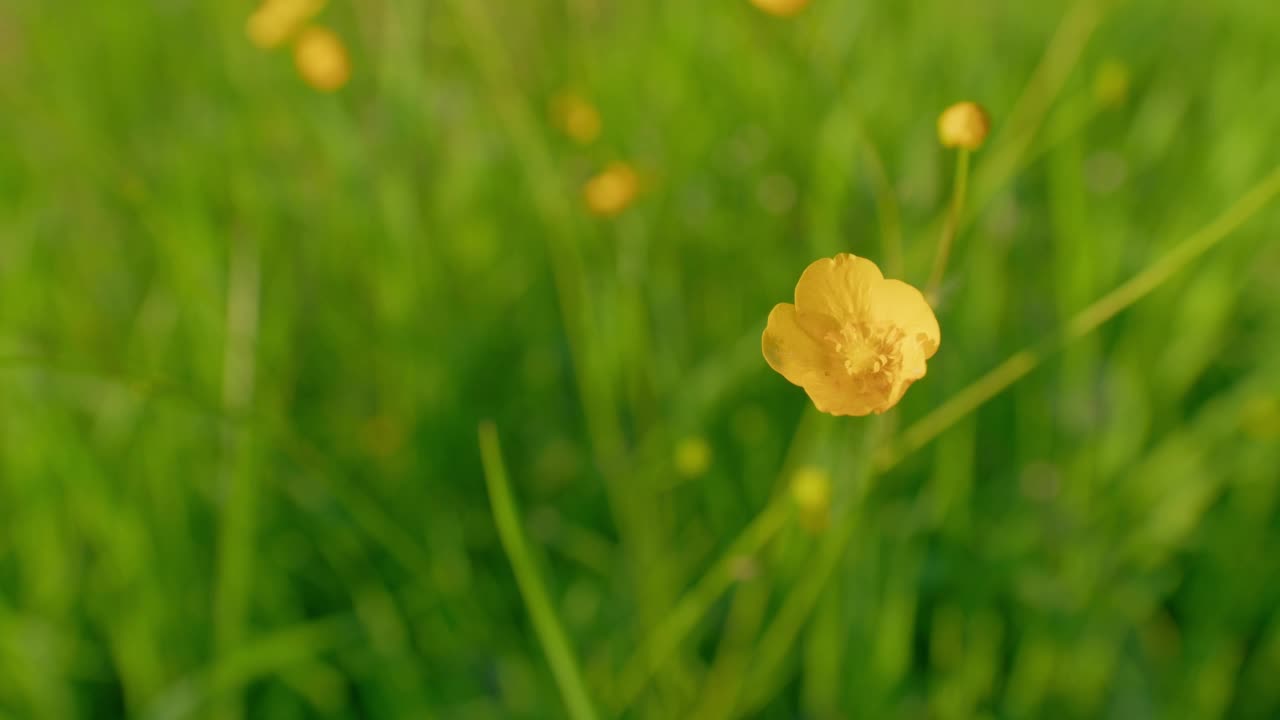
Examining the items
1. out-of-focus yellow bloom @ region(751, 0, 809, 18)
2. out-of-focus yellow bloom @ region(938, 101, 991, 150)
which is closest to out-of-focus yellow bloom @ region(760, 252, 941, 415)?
out-of-focus yellow bloom @ region(938, 101, 991, 150)

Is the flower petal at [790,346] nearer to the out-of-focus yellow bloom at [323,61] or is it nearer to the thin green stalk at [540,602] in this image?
the thin green stalk at [540,602]

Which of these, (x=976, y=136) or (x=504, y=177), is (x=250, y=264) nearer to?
(x=504, y=177)

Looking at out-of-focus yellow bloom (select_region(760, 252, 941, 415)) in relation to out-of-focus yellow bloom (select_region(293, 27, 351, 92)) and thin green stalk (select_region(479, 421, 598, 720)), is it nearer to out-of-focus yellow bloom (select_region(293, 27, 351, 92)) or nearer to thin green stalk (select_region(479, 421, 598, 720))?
thin green stalk (select_region(479, 421, 598, 720))

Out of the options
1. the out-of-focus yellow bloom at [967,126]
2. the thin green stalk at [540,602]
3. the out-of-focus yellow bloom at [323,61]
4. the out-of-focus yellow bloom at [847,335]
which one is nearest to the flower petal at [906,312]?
the out-of-focus yellow bloom at [847,335]

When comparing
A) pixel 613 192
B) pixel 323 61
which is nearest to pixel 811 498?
pixel 613 192

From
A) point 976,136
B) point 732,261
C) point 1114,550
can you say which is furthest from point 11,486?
point 1114,550

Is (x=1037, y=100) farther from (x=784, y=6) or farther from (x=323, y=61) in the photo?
(x=323, y=61)

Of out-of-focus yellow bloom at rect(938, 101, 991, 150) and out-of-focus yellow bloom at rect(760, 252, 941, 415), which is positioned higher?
out-of-focus yellow bloom at rect(938, 101, 991, 150)
